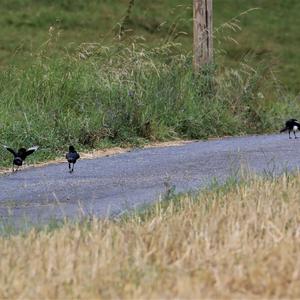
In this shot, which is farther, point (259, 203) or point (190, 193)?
point (190, 193)

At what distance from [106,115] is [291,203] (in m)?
8.99

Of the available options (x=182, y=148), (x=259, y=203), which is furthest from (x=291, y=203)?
(x=182, y=148)

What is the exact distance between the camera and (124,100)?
1778 centimetres

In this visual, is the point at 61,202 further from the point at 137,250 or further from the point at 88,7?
the point at 88,7

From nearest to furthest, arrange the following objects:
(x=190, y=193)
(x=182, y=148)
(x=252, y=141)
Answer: (x=190, y=193)
(x=182, y=148)
(x=252, y=141)

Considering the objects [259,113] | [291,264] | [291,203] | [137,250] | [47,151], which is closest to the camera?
[291,264]

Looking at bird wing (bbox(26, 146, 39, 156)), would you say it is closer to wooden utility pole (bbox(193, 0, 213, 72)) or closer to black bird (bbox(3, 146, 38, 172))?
black bird (bbox(3, 146, 38, 172))

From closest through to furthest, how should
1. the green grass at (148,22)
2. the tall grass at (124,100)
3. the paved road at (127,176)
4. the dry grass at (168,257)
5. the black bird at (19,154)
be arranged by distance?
the dry grass at (168,257) < the paved road at (127,176) < the black bird at (19,154) < the tall grass at (124,100) < the green grass at (148,22)

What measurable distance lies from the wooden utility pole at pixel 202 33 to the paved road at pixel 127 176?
3.33 m

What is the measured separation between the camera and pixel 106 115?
1739 cm

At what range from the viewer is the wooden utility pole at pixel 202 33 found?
2061 centimetres

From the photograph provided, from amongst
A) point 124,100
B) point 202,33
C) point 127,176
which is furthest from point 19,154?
point 202,33

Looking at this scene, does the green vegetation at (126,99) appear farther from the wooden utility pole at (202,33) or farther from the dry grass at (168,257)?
the dry grass at (168,257)

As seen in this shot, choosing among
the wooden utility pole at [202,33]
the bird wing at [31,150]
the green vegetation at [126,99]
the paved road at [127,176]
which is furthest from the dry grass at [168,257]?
the wooden utility pole at [202,33]
